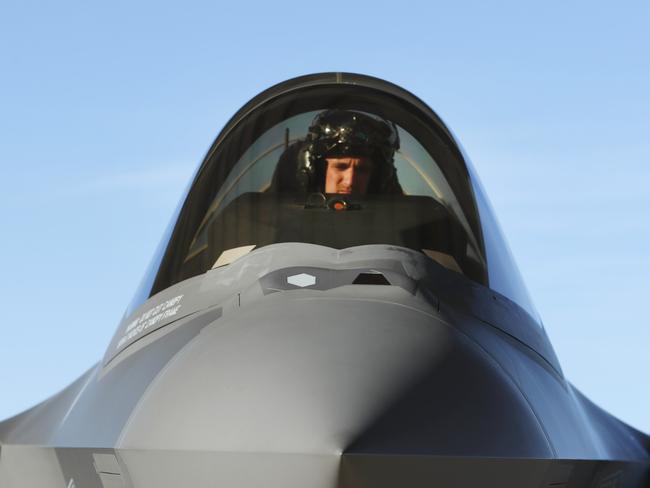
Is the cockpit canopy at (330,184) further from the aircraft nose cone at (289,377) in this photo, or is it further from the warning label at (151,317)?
the aircraft nose cone at (289,377)

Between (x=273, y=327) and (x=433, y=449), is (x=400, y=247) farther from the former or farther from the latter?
(x=433, y=449)

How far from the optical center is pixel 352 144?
5.90m

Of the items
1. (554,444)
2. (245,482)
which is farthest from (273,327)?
(554,444)

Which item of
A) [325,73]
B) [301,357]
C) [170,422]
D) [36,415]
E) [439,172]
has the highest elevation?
[325,73]

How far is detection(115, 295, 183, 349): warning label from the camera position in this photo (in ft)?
15.0

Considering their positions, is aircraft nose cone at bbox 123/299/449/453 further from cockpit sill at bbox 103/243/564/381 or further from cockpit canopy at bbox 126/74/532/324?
cockpit canopy at bbox 126/74/532/324

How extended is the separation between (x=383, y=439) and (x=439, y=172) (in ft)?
9.81

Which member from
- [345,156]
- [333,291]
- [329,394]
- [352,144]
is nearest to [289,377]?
[329,394]

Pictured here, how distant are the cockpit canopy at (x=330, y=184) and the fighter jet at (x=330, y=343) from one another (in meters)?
0.01

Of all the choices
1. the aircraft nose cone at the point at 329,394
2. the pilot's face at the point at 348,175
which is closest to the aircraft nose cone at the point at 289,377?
the aircraft nose cone at the point at 329,394

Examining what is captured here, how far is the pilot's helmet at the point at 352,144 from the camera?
5738mm

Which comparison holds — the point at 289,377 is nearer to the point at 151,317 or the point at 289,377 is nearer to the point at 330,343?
the point at 330,343

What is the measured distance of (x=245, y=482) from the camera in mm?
3029

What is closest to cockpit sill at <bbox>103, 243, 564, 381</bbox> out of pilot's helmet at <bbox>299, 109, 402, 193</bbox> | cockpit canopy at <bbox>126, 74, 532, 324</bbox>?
cockpit canopy at <bbox>126, 74, 532, 324</bbox>
